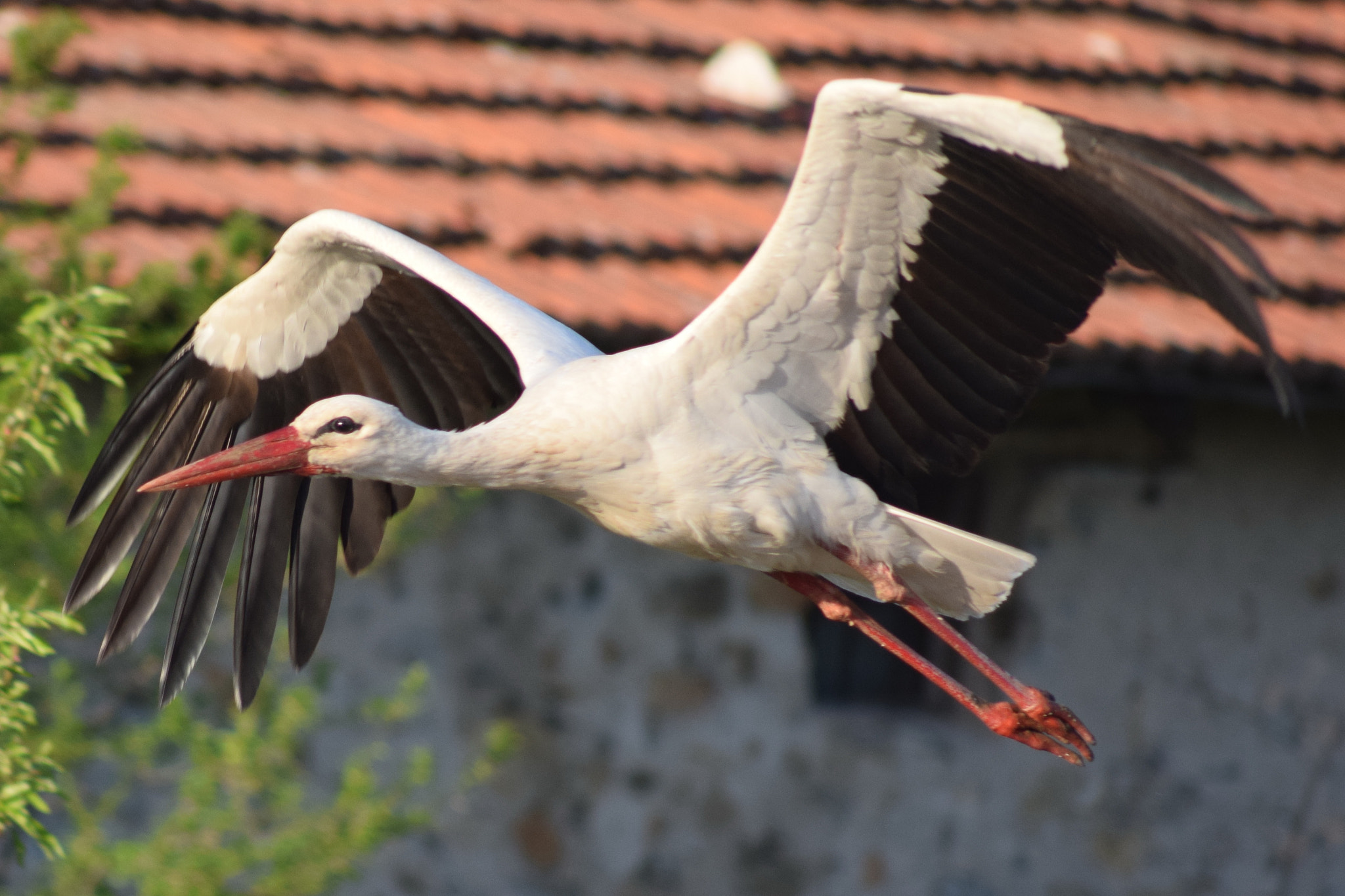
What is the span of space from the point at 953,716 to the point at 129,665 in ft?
8.41

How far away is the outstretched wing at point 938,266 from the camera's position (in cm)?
264

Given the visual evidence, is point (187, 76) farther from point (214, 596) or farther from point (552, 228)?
point (214, 596)

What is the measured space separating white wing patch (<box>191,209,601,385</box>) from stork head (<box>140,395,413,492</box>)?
354 mm

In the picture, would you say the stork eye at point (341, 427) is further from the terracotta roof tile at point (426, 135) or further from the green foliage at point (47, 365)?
the terracotta roof tile at point (426, 135)

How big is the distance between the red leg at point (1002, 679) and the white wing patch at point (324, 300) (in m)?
0.70

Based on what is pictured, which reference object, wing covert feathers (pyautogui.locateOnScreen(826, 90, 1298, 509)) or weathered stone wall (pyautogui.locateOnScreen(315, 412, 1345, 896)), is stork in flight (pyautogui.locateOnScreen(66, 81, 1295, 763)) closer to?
wing covert feathers (pyautogui.locateOnScreen(826, 90, 1298, 509))

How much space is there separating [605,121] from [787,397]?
2319 millimetres

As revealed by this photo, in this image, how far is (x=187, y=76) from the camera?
4.98 m

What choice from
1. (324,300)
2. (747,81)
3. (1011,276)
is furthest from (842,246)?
(747,81)

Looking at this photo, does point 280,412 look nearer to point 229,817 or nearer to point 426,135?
point 229,817

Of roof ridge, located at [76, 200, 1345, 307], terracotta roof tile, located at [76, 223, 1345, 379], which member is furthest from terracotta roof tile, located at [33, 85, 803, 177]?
terracotta roof tile, located at [76, 223, 1345, 379]

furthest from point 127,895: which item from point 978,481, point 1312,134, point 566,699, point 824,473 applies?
point 1312,134

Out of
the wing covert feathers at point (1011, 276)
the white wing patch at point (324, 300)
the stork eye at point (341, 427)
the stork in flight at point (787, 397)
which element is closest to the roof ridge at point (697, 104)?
the white wing patch at point (324, 300)

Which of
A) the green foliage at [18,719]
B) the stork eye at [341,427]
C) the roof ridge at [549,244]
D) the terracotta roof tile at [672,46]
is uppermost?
the terracotta roof tile at [672,46]
